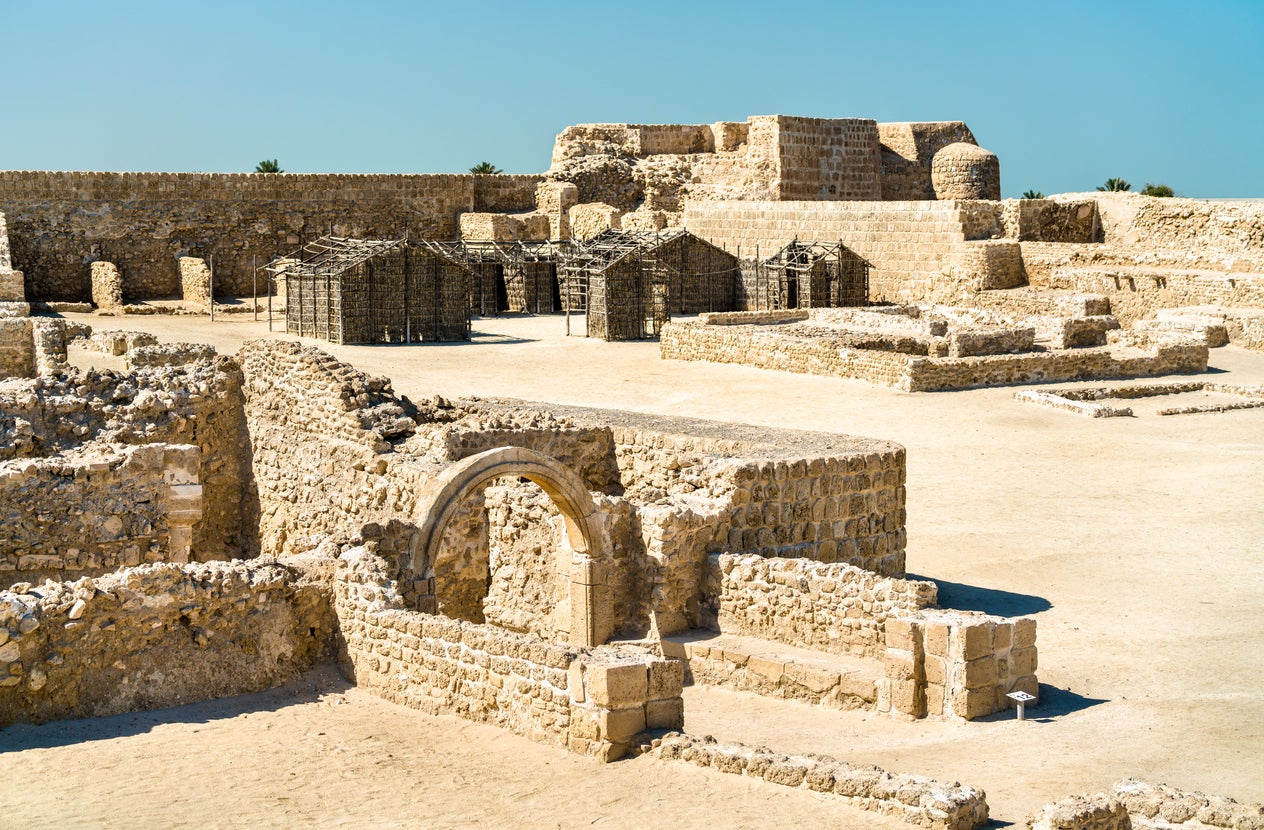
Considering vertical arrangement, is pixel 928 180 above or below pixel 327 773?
above

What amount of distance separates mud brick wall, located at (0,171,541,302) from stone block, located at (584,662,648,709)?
102ft

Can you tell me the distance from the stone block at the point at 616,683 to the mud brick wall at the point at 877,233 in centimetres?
2583

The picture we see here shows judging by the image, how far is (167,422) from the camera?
13.8 metres

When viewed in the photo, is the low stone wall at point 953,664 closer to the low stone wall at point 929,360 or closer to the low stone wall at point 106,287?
the low stone wall at point 929,360

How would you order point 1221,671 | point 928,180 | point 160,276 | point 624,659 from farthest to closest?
1. point 928,180
2. point 160,276
3. point 1221,671
4. point 624,659

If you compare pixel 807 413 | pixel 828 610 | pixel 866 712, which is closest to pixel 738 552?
pixel 828 610

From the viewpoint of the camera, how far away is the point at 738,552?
11.6 meters

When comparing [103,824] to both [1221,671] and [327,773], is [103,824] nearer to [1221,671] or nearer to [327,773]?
[327,773]

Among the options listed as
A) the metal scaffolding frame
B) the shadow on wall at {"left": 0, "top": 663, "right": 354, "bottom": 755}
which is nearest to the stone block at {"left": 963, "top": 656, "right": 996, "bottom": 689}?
the shadow on wall at {"left": 0, "top": 663, "right": 354, "bottom": 755}

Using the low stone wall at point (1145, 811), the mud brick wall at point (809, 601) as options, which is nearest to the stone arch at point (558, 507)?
the mud brick wall at point (809, 601)

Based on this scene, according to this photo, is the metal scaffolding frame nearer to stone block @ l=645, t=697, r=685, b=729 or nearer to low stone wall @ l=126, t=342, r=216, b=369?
low stone wall @ l=126, t=342, r=216, b=369

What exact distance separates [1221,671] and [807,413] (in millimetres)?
10225

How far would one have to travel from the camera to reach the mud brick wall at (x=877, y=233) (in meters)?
33.2

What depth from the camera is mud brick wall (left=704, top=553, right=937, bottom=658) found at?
10414mm
